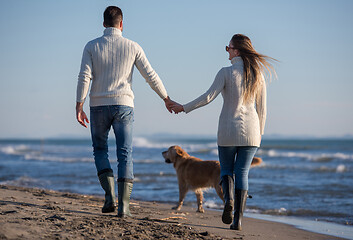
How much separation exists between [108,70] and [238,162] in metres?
1.52

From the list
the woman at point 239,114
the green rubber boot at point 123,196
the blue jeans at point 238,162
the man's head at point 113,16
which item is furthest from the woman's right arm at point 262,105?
the man's head at point 113,16

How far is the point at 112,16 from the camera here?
404 centimetres

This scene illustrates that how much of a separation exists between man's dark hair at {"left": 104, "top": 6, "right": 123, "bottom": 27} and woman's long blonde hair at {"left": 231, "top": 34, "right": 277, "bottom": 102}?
1152 mm

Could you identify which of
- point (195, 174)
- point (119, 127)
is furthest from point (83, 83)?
point (195, 174)

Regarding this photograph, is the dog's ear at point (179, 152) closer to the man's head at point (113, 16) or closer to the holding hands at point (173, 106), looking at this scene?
the holding hands at point (173, 106)

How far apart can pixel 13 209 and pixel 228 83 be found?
2.37 metres

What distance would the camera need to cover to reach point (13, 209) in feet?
12.9

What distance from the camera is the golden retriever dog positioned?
5.98 meters

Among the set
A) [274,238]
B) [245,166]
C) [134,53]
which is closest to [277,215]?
[274,238]

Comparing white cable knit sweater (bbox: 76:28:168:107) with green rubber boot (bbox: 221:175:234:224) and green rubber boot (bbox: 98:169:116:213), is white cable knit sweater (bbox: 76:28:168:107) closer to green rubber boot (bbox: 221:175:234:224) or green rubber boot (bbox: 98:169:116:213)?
green rubber boot (bbox: 98:169:116:213)

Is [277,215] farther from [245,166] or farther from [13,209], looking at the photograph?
[13,209]

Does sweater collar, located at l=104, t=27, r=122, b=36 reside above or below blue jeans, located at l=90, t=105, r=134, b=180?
above

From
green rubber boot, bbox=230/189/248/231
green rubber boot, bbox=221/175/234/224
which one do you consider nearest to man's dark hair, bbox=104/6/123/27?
green rubber boot, bbox=221/175/234/224

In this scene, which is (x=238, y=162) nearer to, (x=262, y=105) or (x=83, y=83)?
(x=262, y=105)
